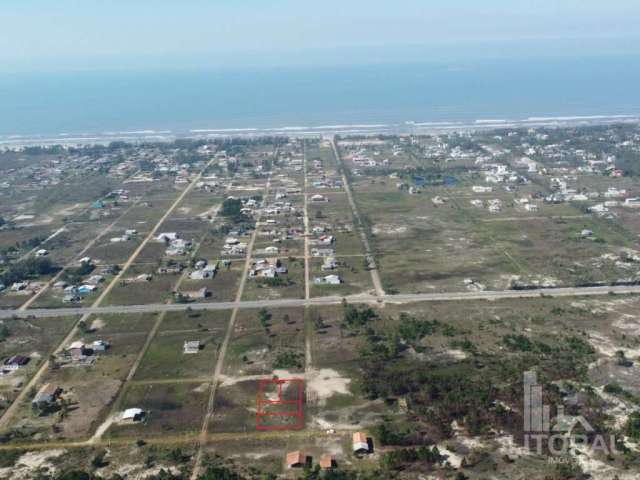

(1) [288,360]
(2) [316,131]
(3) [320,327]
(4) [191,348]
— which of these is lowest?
(1) [288,360]

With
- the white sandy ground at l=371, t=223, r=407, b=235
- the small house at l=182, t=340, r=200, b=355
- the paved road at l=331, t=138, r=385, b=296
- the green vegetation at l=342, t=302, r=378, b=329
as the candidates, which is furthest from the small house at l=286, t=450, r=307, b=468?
the white sandy ground at l=371, t=223, r=407, b=235

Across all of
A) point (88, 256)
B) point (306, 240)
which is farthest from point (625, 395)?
point (88, 256)

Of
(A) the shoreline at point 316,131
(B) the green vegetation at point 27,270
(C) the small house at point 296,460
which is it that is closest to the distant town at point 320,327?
→ (C) the small house at point 296,460

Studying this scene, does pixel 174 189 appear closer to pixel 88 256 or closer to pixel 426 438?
pixel 88 256

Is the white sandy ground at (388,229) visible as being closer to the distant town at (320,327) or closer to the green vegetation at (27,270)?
the distant town at (320,327)

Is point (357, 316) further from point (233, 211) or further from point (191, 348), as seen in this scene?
point (233, 211)

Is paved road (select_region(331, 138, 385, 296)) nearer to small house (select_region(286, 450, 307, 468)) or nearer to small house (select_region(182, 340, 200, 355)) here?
small house (select_region(182, 340, 200, 355))

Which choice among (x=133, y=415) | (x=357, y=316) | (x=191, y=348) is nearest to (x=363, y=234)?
(x=357, y=316)
